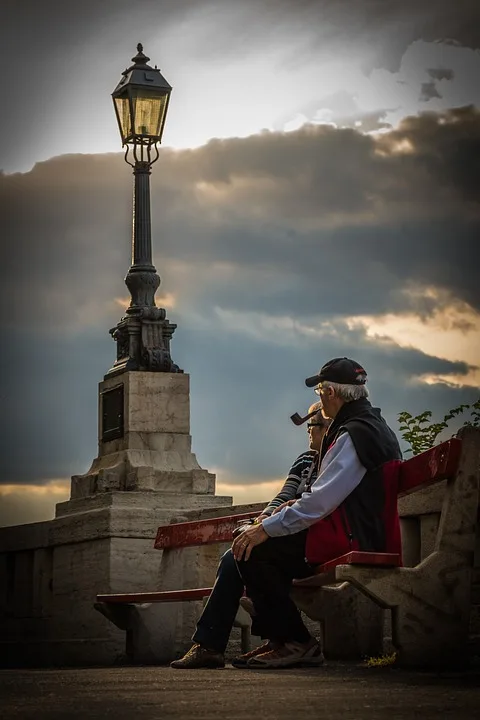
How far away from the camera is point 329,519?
660 centimetres

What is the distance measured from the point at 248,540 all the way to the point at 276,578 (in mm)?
238

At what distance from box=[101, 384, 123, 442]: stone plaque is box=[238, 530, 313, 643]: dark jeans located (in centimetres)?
607

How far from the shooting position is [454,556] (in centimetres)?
635

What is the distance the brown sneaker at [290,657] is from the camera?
22.1 ft

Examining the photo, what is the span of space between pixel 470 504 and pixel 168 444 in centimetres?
651

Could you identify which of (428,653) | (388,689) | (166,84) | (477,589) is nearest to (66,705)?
(388,689)

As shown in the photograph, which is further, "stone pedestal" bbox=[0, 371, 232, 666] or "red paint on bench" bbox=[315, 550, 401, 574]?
"stone pedestal" bbox=[0, 371, 232, 666]

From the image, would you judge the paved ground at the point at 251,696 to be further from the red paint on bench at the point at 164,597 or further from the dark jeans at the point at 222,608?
the red paint on bench at the point at 164,597

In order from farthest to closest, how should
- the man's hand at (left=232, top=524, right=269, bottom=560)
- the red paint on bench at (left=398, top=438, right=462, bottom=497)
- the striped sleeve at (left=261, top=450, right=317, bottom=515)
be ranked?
the striped sleeve at (left=261, top=450, right=317, bottom=515) < the man's hand at (left=232, top=524, right=269, bottom=560) < the red paint on bench at (left=398, top=438, right=462, bottom=497)

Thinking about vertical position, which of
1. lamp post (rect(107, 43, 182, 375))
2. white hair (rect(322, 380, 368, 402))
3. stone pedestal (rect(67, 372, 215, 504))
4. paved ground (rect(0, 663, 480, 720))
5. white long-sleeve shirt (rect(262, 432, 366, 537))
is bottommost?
paved ground (rect(0, 663, 480, 720))

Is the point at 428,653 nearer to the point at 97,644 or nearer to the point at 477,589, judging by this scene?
the point at 477,589

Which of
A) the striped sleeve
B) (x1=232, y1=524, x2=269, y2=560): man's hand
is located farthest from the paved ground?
the striped sleeve

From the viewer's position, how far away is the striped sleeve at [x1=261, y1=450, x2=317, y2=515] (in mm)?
7481

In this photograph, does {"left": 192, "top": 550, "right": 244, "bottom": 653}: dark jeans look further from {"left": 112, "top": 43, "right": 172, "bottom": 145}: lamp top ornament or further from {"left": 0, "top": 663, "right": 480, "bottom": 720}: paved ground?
{"left": 112, "top": 43, "right": 172, "bottom": 145}: lamp top ornament
